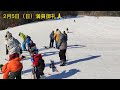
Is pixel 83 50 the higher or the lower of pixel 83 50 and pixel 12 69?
the lower

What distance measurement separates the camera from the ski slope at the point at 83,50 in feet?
53.9

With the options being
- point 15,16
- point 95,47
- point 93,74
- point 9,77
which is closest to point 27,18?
point 15,16

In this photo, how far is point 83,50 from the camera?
23.3 metres

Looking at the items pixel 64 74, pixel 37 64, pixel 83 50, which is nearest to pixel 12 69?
pixel 37 64

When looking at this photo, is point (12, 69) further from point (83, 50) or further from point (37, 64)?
point (83, 50)

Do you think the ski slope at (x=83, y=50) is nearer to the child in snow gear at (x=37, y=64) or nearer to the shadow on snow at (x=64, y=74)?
the shadow on snow at (x=64, y=74)

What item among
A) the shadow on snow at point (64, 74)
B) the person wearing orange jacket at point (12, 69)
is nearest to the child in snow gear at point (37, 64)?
the person wearing orange jacket at point (12, 69)

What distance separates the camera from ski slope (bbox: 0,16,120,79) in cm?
1642

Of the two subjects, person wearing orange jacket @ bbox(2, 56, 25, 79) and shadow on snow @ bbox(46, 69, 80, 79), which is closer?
person wearing orange jacket @ bbox(2, 56, 25, 79)

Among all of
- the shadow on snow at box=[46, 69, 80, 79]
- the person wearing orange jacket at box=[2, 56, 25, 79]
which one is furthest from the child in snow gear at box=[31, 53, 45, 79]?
the shadow on snow at box=[46, 69, 80, 79]

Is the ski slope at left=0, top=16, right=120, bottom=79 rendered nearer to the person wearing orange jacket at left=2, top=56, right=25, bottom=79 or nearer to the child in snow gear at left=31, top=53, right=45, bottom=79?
the child in snow gear at left=31, top=53, right=45, bottom=79

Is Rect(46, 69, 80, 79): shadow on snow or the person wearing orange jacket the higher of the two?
the person wearing orange jacket

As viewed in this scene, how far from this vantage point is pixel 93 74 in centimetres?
1630

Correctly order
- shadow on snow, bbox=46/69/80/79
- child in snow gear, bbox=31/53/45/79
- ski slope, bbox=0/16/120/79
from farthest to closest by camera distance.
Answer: ski slope, bbox=0/16/120/79 < shadow on snow, bbox=46/69/80/79 < child in snow gear, bbox=31/53/45/79
